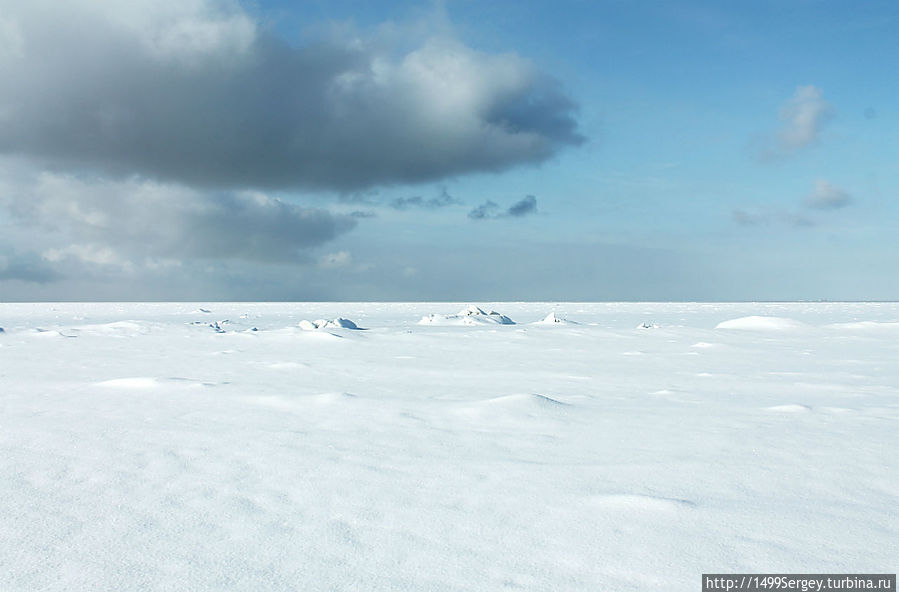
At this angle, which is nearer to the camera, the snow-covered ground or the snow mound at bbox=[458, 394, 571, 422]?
the snow-covered ground

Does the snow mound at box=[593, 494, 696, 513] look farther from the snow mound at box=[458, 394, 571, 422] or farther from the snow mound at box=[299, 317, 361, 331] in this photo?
the snow mound at box=[299, 317, 361, 331]

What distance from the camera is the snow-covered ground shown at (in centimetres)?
262

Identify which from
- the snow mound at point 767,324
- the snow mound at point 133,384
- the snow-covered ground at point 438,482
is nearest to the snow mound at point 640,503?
the snow-covered ground at point 438,482

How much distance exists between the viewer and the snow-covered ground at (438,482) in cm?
262

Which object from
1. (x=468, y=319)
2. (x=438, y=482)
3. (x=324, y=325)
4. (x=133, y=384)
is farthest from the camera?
(x=468, y=319)

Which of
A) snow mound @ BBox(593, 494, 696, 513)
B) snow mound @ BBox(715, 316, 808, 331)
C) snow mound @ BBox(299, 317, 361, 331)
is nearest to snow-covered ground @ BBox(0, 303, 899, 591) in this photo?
snow mound @ BBox(593, 494, 696, 513)

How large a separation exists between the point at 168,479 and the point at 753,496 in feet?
12.0

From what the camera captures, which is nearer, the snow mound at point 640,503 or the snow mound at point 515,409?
the snow mound at point 640,503

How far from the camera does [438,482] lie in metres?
3.86

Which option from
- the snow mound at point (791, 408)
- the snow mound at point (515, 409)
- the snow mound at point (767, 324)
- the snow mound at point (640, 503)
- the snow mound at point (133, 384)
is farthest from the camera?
the snow mound at point (767, 324)

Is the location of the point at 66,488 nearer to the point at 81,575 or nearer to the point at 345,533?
the point at 81,575

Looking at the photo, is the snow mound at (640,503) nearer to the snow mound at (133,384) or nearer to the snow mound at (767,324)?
the snow mound at (133,384)

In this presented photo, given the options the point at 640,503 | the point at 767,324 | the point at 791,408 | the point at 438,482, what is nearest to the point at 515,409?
the point at 438,482

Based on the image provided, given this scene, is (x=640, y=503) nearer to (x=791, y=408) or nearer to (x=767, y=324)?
(x=791, y=408)
